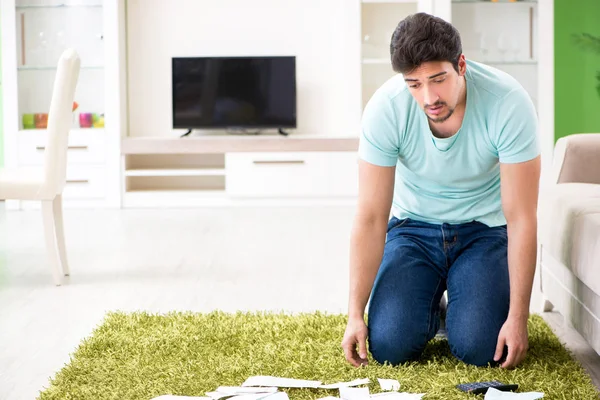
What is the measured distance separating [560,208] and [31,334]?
5.13 feet

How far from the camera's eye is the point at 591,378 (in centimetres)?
210

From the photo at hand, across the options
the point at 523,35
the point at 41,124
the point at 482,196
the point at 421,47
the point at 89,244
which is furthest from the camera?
the point at 41,124

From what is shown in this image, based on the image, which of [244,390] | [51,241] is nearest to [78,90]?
[51,241]

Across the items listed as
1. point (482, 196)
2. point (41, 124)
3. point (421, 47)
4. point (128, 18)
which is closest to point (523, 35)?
point (128, 18)

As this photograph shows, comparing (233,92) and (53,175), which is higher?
(233,92)

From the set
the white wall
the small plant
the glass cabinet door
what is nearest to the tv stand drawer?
the white wall

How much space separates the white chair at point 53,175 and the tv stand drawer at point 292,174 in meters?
2.66

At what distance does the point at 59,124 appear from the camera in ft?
11.1

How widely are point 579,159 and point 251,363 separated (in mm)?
1261

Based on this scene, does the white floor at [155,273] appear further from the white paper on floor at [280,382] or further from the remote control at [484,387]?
the white paper on floor at [280,382]

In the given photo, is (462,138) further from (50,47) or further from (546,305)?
(50,47)

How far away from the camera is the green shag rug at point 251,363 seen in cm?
200

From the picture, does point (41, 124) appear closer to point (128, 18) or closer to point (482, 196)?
point (128, 18)

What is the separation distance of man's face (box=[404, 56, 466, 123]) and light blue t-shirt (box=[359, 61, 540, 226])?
0.12m
